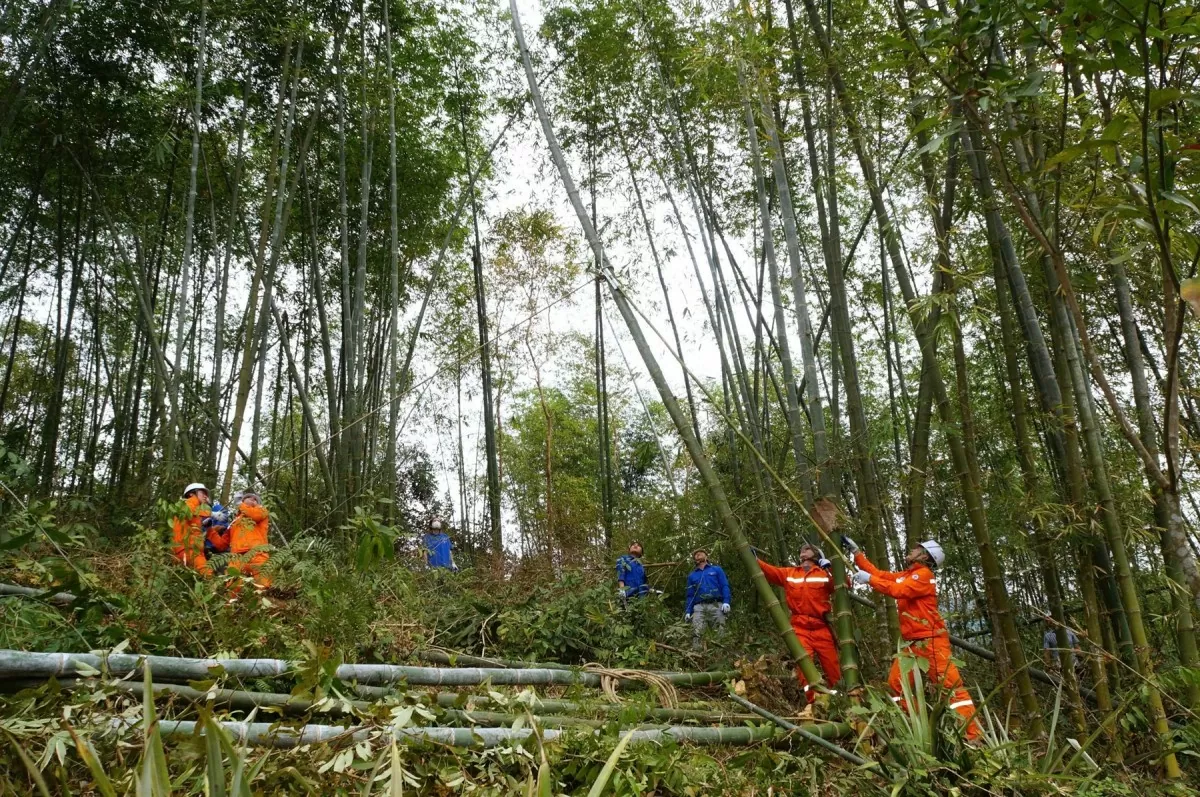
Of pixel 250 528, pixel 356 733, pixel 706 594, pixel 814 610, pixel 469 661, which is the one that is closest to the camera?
pixel 356 733

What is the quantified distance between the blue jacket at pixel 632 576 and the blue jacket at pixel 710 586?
1.01ft

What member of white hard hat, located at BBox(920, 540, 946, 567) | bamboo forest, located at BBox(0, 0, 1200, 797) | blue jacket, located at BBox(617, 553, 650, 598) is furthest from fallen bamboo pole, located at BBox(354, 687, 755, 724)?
blue jacket, located at BBox(617, 553, 650, 598)

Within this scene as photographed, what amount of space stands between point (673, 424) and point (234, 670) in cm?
305

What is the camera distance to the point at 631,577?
16.1ft

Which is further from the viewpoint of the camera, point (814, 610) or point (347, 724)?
point (814, 610)

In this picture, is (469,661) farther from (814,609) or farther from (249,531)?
(814,609)

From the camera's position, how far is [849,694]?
2375 mm

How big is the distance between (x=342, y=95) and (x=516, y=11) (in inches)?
113

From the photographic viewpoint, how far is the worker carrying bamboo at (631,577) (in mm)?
4078

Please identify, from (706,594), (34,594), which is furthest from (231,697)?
(706,594)

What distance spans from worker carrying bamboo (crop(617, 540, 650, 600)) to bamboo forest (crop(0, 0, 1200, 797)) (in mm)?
56

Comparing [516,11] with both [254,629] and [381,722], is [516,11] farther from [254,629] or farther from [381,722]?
[381,722]

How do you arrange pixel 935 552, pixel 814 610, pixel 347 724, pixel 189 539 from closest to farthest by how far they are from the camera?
pixel 347 724
pixel 189 539
pixel 935 552
pixel 814 610

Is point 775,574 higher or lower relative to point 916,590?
higher
